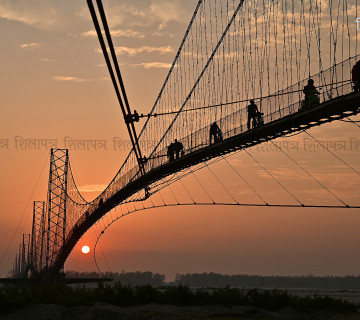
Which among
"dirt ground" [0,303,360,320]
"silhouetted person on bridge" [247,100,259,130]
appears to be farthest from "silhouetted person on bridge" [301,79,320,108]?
"dirt ground" [0,303,360,320]

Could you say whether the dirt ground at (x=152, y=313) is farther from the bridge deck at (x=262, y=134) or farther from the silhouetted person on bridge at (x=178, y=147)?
the silhouetted person on bridge at (x=178, y=147)

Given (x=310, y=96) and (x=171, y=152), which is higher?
(x=171, y=152)

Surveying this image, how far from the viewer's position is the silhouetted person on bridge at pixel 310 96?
19150 mm

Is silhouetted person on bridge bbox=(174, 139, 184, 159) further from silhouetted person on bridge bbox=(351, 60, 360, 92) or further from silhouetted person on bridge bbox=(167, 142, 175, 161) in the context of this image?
silhouetted person on bridge bbox=(351, 60, 360, 92)

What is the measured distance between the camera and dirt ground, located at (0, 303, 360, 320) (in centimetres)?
1479

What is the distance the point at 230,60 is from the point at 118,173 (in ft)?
94.1

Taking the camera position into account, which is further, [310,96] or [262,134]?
[262,134]

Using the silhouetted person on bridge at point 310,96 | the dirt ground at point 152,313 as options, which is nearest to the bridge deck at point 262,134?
the silhouetted person on bridge at point 310,96

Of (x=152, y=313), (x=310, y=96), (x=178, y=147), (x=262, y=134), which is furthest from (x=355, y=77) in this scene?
(x=178, y=147)

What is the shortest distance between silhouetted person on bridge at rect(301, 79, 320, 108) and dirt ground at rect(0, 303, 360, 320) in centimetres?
686

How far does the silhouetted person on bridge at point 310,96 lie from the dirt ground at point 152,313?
6862mm

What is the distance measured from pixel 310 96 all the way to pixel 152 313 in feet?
29.2

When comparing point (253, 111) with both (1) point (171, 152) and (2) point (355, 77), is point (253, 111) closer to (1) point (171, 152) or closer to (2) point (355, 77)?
(2) point (355, 77)

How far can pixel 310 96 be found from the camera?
19.7 metres
